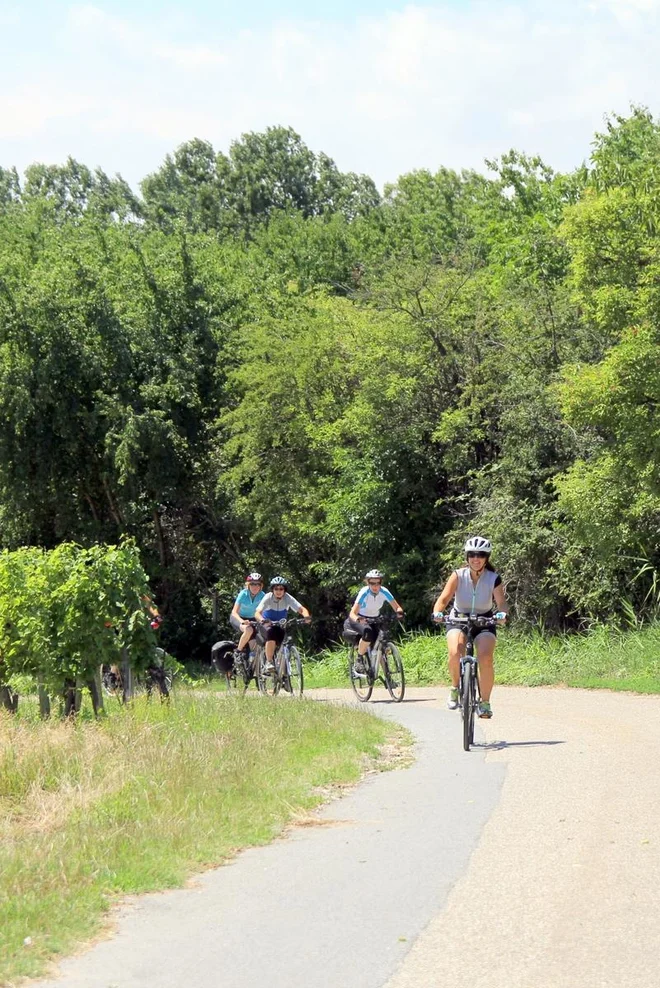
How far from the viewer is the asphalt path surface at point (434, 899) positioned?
18.8 feet

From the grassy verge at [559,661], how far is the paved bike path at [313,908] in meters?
10.5

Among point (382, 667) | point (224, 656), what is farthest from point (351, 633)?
point (224, 656)

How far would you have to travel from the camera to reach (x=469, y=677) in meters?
12.2

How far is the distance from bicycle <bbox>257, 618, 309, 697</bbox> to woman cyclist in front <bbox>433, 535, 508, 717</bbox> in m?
7.31

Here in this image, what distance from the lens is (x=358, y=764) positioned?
12.1 meters

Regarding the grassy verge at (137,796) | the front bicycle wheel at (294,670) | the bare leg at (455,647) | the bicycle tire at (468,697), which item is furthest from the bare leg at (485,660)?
the front bicycle wheel at (294,670)

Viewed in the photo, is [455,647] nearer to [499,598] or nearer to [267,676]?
[499,598]

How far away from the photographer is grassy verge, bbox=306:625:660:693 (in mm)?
21156

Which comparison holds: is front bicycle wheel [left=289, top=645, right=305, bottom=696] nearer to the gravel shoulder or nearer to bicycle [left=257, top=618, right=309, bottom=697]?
bicycle [left=257, top=618, right=309, bottom=697]

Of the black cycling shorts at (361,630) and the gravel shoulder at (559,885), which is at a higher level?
the black cycling shorts at (361,630)

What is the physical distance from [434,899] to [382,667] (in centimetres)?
1323

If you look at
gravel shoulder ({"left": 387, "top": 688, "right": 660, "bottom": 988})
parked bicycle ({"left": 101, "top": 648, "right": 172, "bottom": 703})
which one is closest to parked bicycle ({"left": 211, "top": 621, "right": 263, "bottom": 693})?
parked bicycle ({"left": 101, "top": 648, "right": 172, "bottom": 703})

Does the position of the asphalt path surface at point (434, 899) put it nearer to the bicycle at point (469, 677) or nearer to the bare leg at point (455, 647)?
the bicycle at point (469, 677)

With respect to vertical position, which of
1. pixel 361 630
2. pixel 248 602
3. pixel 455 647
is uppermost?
pixel 248 602
